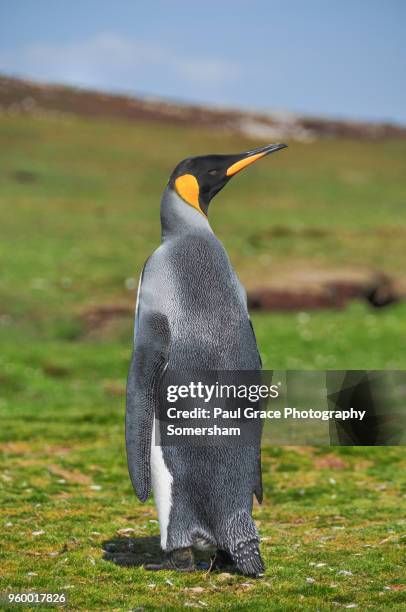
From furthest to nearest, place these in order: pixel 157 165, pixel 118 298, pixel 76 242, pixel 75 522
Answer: pixel 157 165, pixel 76 242, pixel 118 298, pixel 75 522

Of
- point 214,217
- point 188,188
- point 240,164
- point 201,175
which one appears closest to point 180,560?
point 188,188

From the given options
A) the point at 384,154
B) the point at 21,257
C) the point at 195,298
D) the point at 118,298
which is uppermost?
the point at 384,154

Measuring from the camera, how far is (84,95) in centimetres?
6612

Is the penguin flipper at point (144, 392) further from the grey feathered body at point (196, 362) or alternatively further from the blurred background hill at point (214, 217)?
the blurred background hill at point (214, 217)

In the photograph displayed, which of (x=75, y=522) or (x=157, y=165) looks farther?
(x=157, y=165)

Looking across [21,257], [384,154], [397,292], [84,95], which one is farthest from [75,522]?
[84,95]

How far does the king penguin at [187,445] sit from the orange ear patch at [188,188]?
0.39 metres

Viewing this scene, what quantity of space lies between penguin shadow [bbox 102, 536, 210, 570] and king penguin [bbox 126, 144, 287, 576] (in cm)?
53

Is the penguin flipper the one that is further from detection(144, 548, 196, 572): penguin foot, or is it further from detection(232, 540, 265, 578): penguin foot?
detection(232, 540, 265, 578): penguin foot

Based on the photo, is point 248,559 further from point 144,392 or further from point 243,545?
point 144,392

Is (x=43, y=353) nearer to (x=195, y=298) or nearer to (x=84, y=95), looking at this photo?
(x=195, y=298)

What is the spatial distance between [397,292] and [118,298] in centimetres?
832

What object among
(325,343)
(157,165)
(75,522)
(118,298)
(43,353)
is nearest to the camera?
(75,522)

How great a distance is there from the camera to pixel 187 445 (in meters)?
7.33
